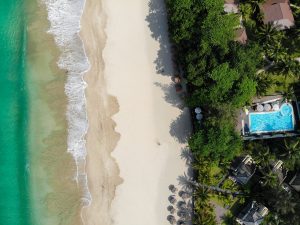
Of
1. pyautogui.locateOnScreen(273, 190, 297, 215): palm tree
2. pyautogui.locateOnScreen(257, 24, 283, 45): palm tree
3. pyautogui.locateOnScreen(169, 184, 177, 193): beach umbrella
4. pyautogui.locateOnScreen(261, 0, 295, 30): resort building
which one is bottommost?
pyautogui.locateOnScreen(273, 190, 297, 215): palm tree

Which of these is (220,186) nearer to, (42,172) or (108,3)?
(42,172)

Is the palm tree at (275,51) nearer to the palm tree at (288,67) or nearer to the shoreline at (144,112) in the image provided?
the palm tree at (288,67)

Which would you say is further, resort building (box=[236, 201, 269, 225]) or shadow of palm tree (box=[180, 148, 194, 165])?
shadow of palm tree (box=[180, 148, 194, 165])

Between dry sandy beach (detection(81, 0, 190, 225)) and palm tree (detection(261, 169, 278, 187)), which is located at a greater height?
dry sandy beach (detection(81, 0, 190, 225))

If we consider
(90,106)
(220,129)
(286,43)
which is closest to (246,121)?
(220,129)

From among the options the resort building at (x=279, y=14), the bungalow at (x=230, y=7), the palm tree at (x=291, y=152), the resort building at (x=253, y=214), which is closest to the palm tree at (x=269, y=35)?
the resort building at (x=279, y=14)

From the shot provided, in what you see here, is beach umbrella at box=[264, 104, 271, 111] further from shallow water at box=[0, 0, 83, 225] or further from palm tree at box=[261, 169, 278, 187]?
shallow water at box=[0, 0, 83, 225]

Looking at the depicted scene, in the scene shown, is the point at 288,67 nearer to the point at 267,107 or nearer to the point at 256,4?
the point at 267,107

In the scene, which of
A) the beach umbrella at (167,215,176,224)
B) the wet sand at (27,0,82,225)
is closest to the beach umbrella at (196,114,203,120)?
the beach umbrella at (167,215,176,224)
